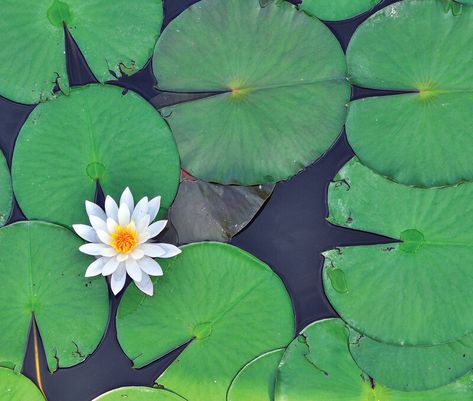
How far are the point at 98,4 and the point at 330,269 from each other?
75.6 inches

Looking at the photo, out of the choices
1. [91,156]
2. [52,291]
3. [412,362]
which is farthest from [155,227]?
[412,362]

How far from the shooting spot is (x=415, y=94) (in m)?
2.85

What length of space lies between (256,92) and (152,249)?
1014mm

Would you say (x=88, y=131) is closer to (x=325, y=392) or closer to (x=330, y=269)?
(x=330, y=269)

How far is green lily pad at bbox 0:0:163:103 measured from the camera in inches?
113

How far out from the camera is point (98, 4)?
9.52 ft

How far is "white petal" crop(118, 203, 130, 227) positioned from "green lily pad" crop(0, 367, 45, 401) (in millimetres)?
1034

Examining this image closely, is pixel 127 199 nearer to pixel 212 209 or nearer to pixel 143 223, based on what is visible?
pixel 143 223

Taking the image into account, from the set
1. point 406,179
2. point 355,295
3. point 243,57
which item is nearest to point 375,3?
point 243,57

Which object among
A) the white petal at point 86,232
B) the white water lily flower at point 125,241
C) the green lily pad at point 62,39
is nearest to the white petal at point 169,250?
the white water lily flower at point 125,241

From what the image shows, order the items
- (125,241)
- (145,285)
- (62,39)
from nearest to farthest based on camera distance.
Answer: (125,241) → (145,285) → (62,39)

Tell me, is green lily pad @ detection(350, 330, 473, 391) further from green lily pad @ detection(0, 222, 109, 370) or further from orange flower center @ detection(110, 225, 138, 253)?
green lily pad @ detection(0, 222, 109, 370)

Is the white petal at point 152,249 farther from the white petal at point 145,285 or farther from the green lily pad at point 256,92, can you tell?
the green lily pad at point 256,92

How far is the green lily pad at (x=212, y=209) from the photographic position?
2.84 m
